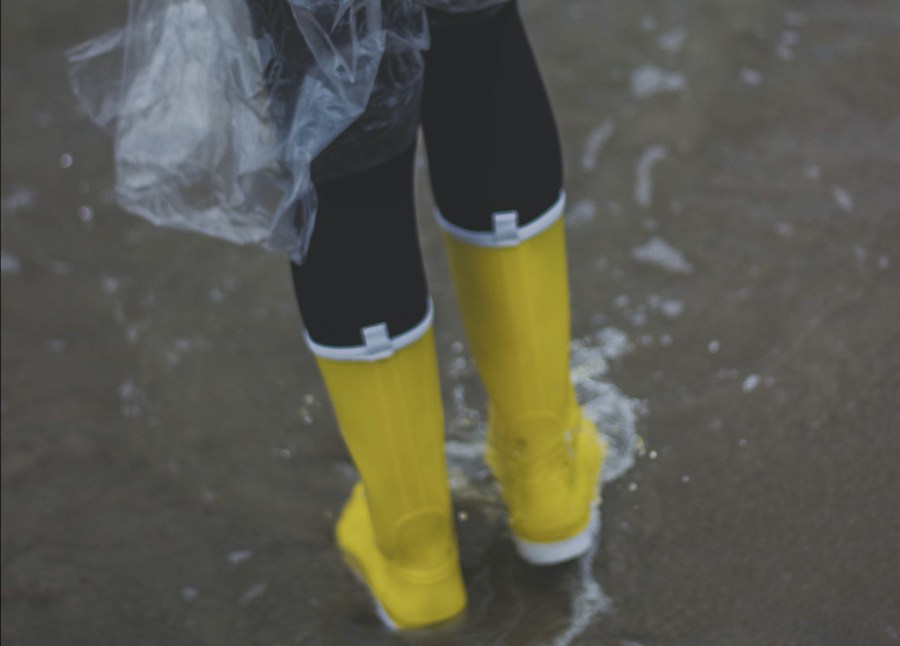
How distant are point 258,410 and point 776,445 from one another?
684 millimetres

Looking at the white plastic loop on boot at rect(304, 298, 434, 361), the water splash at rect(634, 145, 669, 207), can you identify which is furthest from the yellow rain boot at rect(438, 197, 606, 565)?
the water splash at rect(634, 145, 669, 207)

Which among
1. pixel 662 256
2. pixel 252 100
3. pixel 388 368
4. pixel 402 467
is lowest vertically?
pixel 662 256

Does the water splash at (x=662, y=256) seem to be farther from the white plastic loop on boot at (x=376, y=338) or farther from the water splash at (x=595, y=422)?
the white plastic loop on boot at (x=376, y=338)

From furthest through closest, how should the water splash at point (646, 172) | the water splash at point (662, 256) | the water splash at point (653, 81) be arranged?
the water splash at point (653, 81) → the water splash at point (646, 172) → the water splash at point (662, 256)

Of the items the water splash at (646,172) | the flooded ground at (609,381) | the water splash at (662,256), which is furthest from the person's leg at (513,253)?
the water splash at (646,172)

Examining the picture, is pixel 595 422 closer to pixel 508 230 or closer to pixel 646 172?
pixel 508 230

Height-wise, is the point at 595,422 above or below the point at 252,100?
below

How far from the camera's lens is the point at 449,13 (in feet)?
2.94

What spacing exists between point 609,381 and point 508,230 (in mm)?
466

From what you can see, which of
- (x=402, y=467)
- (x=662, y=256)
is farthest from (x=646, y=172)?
(x=402, y=467)

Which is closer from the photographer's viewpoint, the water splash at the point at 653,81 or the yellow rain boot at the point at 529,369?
the yellow rain boot at the point at 529,369

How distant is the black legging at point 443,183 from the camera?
3.02 feet

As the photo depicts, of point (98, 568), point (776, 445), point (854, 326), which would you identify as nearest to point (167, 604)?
point (98, 568)

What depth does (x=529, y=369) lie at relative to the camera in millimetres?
1092
